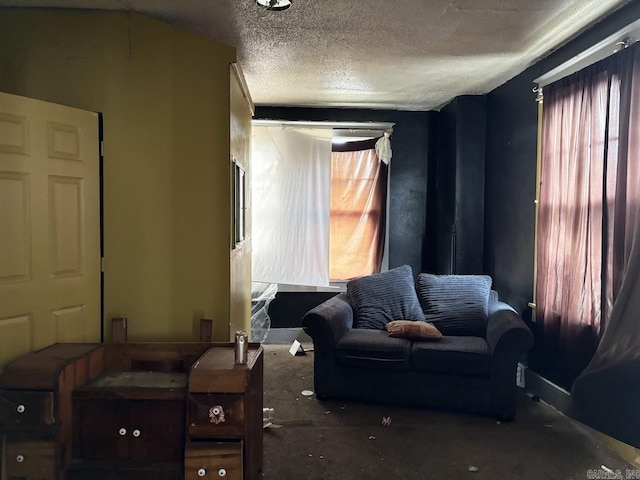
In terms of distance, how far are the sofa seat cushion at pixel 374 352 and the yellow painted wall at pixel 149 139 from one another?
90 centimetres

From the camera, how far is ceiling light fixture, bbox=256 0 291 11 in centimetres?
250

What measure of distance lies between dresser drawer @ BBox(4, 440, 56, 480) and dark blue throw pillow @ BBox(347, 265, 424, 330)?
7.32ft

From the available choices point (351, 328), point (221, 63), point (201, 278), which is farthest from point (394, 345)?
point (221, 63)

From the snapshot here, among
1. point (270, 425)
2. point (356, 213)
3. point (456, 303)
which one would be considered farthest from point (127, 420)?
point (356, 213)

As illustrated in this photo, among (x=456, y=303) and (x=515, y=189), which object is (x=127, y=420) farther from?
(x=515, y=189)

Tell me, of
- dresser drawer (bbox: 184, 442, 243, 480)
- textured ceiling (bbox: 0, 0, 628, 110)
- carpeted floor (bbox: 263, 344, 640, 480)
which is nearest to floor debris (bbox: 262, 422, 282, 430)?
carpeted floor (bbox: 263, 344, 640, 480)

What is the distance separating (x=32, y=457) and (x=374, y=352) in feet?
6.56

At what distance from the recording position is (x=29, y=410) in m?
2.12

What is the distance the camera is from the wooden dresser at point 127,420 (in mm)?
2119

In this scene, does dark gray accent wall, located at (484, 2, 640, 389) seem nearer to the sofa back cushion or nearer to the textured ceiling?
the textured ceiling

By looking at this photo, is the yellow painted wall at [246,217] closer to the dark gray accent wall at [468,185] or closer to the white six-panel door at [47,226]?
the white six-panel door at [47,226]

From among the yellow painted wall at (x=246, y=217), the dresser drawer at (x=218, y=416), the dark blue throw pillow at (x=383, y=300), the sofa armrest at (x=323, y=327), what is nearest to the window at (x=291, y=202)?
the yellow painted wall at (x=246, y=217)

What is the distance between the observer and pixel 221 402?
215 cm

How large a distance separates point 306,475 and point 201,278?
1218 mm
